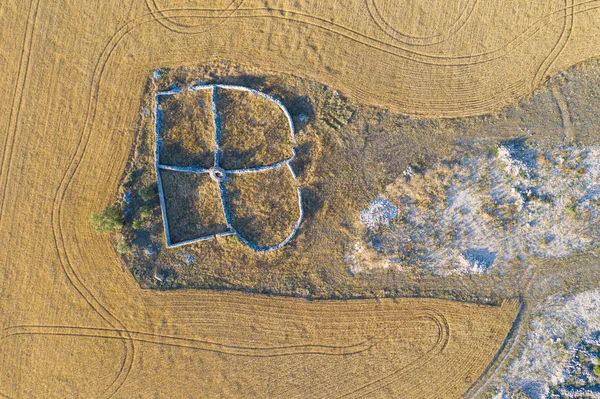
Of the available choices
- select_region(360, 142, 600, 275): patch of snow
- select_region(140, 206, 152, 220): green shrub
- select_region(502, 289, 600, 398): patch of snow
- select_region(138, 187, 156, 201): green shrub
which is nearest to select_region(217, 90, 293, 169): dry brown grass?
select_region(138, 187, 156, 201): green shrub

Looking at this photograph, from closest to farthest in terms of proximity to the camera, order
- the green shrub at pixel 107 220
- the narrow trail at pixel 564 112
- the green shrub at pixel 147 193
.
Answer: the green shrub at pixel 107 220
the green shrub at pixel 147 193
the narrow trail at pixel 564 112

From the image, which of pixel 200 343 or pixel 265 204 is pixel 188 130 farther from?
pixel 200 343

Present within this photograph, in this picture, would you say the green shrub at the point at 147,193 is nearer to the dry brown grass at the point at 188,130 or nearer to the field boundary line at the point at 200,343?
the dry brown grass at the point at 188,130

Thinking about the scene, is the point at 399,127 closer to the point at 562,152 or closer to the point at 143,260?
the point at 562,152

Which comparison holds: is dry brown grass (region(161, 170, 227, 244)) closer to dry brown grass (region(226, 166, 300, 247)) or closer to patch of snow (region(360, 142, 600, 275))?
dry brown grass (region(226, 166, 300, 247))

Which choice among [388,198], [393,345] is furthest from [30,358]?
[388,198]

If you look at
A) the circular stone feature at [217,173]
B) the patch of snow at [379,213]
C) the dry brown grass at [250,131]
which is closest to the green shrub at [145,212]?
the circular stone feature at [217,173]
